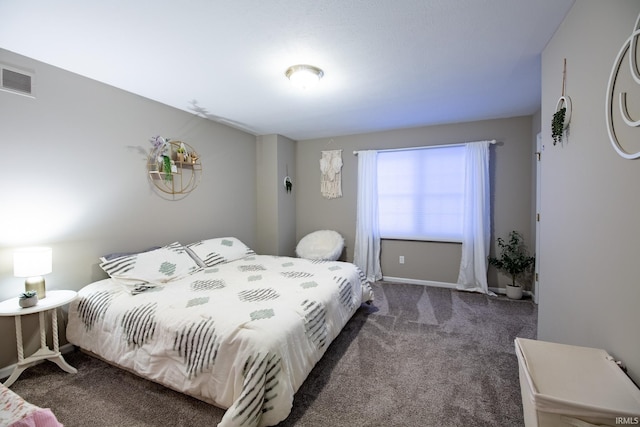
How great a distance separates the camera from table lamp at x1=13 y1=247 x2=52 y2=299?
5.95 ft

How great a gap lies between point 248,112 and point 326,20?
1.95 m

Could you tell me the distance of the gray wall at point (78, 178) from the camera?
2.00 metres

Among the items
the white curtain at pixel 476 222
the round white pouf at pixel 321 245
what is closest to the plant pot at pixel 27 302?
the round white pouf at pixel 321 245

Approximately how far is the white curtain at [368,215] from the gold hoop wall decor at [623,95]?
3143 millimetres

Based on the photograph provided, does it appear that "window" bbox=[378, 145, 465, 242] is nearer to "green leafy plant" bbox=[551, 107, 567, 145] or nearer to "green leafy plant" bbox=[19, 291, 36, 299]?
"green leafy plant" bbox=[551, 107, 567, 145]

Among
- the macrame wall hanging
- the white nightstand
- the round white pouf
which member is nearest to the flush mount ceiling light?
the macrame wall hanging

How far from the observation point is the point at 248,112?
3.36 metres

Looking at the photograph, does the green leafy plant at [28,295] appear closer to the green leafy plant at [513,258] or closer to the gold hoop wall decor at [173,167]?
the gold hoop wall decor at [173,167]

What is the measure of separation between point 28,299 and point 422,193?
4.36 meters

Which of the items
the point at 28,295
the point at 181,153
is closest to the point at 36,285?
the point at 28,295

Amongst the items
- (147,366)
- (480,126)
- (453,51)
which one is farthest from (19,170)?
(480,126)

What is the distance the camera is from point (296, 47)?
1.96m

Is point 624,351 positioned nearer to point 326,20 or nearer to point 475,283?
point 326,20

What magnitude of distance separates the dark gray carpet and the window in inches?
63.2
